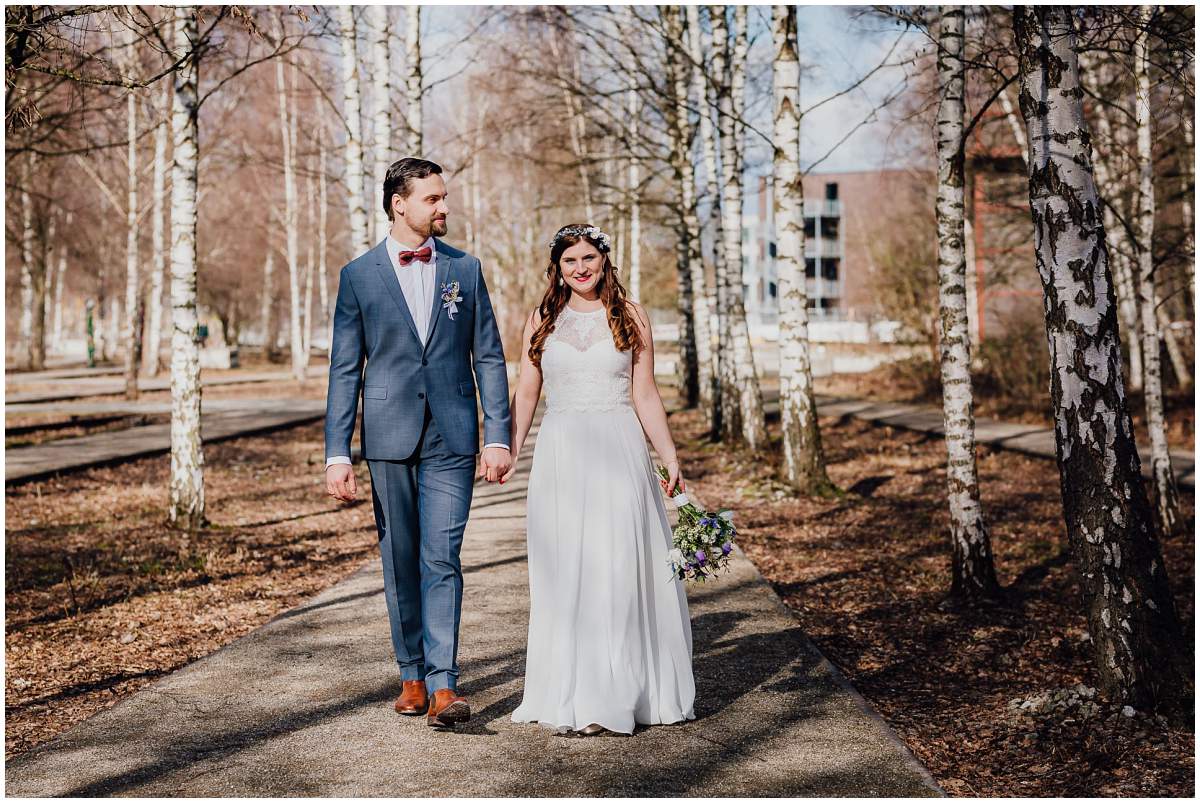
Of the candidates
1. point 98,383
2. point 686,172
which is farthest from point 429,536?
point 98,383

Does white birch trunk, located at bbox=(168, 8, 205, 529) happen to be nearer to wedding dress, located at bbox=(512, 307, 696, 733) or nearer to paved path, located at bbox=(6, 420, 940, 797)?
paved path, located at bbox=(6, 420, 940, 797)

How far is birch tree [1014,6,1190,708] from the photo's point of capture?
523cm

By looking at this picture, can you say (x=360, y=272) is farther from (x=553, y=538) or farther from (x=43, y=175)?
(x=43, y=175)

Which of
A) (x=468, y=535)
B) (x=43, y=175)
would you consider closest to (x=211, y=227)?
(x=43, y=175)

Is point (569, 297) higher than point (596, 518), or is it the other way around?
point (569, 297)

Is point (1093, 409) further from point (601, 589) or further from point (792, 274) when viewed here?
point (792, 274)

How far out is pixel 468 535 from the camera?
10.4 m

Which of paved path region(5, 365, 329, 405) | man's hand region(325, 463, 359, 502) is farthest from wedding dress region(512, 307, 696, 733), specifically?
paved path region(5, 365, 329, 405)

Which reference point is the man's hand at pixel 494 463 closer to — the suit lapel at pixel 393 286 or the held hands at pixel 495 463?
the held hands at pixel 495 463

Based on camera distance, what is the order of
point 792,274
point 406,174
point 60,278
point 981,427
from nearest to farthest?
point 406,174, point 792,274, point 981,427, point 60,278

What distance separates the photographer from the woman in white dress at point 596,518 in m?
4.85

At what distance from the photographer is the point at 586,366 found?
501 centimetres

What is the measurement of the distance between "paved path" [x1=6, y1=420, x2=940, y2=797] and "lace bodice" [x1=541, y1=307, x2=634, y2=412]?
1412 mm

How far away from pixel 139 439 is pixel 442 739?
49.8 feet
